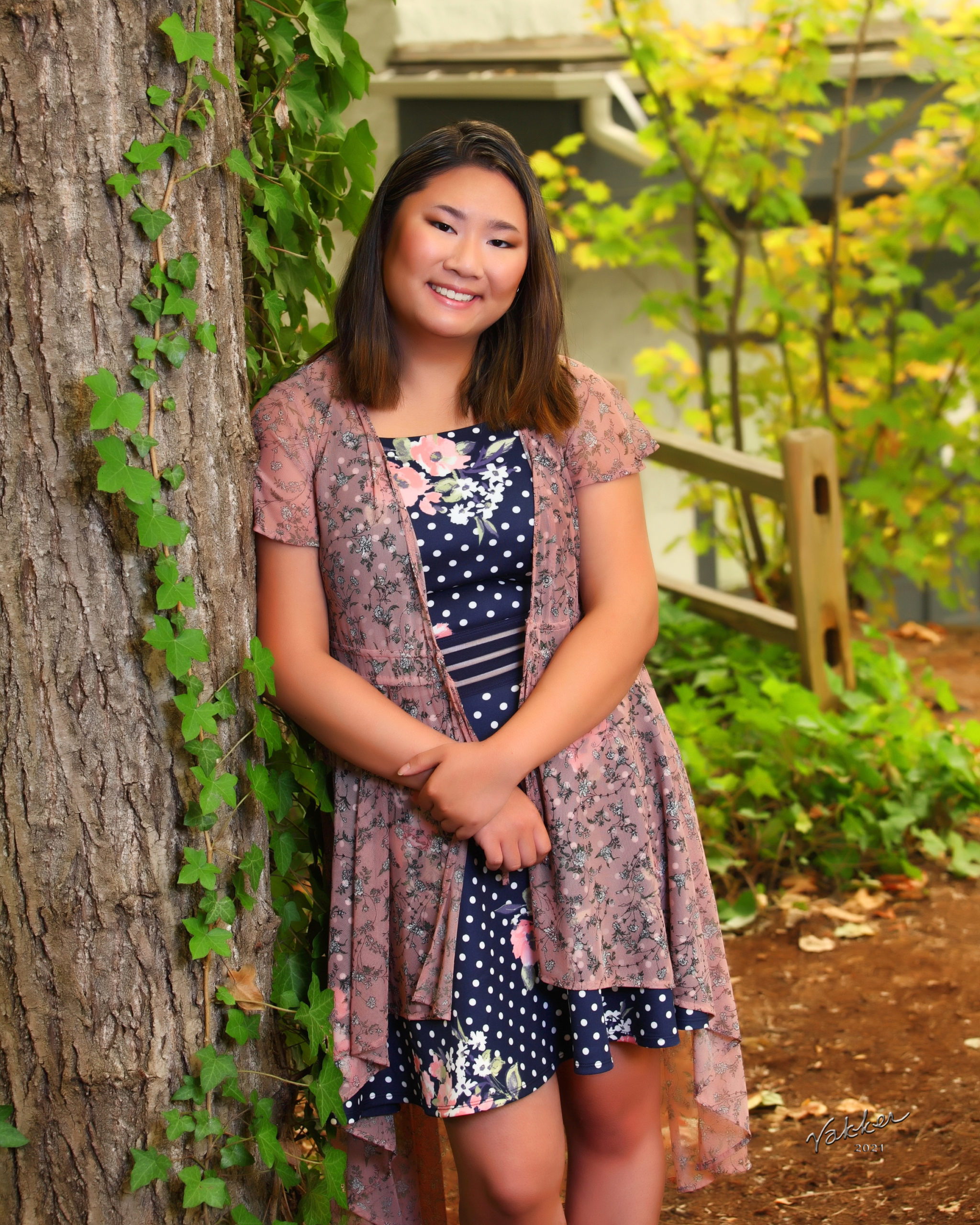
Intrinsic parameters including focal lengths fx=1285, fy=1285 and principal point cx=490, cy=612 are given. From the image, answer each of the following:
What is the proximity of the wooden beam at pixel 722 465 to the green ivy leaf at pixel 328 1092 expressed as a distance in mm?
3039

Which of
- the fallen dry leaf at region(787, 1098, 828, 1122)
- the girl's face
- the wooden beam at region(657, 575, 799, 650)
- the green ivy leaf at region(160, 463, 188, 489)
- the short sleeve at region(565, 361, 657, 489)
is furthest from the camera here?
the wooden beam at region(657, 575, 799, 650)

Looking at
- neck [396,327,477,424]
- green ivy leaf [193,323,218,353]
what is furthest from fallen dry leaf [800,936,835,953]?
green ivy leaf [193,323,218,353]

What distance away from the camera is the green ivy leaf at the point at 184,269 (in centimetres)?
154

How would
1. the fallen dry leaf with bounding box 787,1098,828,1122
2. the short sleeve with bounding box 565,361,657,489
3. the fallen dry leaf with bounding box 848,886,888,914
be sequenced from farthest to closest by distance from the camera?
1. the fallen dry leaf with bounding box 848,886,888,914
2. the fallen dry leaf with bounding box 787,1098,828,1122
3. the short sleeve with bounding box 565,361,657,489

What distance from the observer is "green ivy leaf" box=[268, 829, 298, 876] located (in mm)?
1810

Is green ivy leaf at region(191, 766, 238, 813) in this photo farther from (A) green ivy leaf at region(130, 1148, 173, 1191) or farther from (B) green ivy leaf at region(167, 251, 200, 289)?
(B) green ivy leaf at region(167, 251, 200, 289)

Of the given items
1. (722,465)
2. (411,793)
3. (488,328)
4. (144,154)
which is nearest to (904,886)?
(722,465)

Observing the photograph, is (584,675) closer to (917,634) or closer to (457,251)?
(457,251)

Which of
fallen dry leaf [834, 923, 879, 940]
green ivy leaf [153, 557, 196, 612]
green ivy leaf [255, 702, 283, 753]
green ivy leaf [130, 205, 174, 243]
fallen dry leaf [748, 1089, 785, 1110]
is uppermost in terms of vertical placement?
green ivy leaf [130, 205, 174, 243]

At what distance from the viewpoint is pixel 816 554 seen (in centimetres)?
439

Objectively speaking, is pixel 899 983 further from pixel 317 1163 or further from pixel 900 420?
pixel 900 420

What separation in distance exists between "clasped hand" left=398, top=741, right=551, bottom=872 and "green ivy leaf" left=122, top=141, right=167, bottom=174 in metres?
0.81

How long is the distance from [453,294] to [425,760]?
25.6 inches

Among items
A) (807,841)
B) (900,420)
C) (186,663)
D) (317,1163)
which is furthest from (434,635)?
(900,420)
